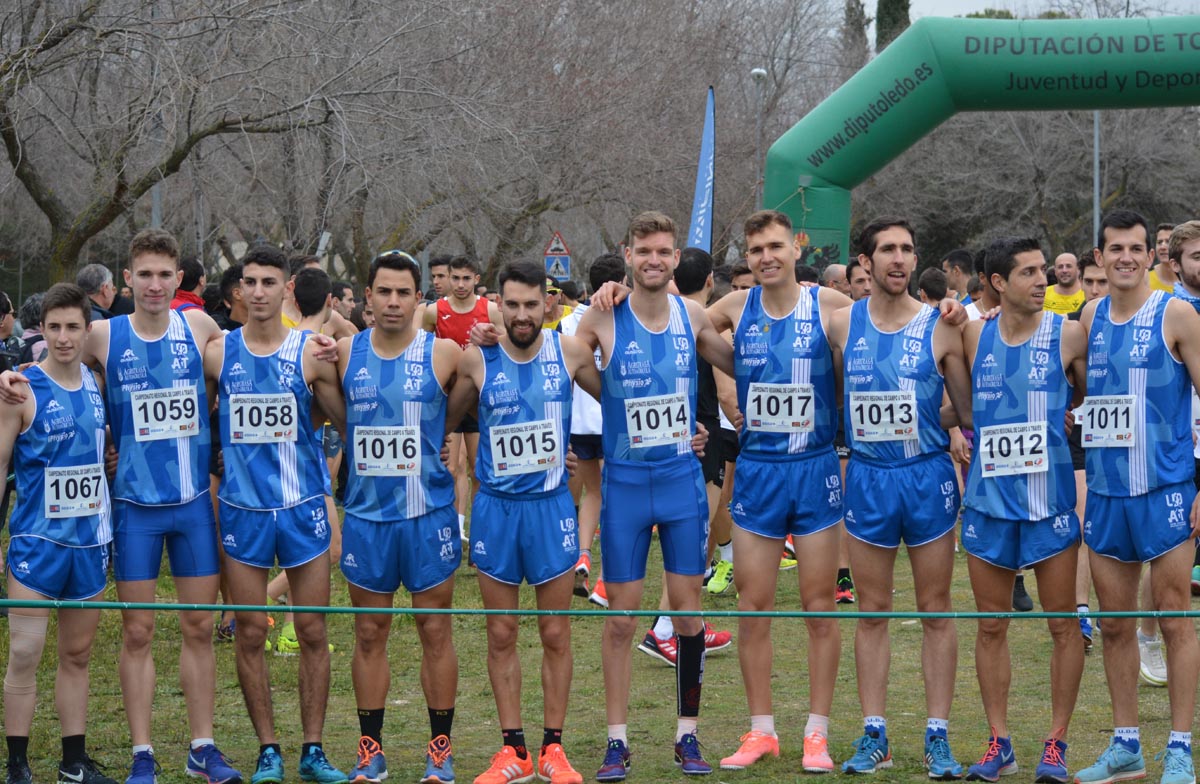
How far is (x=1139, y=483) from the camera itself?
19.3 ft

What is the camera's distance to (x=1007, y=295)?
20.3ft

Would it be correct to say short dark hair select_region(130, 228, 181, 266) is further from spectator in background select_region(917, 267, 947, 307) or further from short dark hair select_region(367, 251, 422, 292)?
spectator in background select_region(917, 267, 947, 307)

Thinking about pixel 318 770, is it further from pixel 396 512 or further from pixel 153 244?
pixel 153 244

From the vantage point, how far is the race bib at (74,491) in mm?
5832

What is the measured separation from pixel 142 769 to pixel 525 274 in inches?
101

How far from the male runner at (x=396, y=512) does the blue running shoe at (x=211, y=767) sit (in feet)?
1.64

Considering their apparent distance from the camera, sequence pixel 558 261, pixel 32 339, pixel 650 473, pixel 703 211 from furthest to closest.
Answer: pixel 558 261, pixel 703 211, pixel 32 339, pixel 650 473

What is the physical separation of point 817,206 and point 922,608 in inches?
349

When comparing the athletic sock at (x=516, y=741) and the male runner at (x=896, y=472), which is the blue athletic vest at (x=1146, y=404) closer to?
the male runner at (x=896, y=472)

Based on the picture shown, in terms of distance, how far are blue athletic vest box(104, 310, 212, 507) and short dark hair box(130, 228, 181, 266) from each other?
1.02 ft

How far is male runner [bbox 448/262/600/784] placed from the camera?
6090 mm

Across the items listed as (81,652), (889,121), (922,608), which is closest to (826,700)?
(922,608)

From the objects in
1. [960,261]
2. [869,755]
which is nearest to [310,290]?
[869,755]

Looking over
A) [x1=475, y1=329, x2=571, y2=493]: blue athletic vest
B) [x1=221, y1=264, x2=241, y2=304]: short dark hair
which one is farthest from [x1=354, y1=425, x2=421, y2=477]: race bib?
[x1=221, y1=264, x2=241, y2=304]: short dark hair
